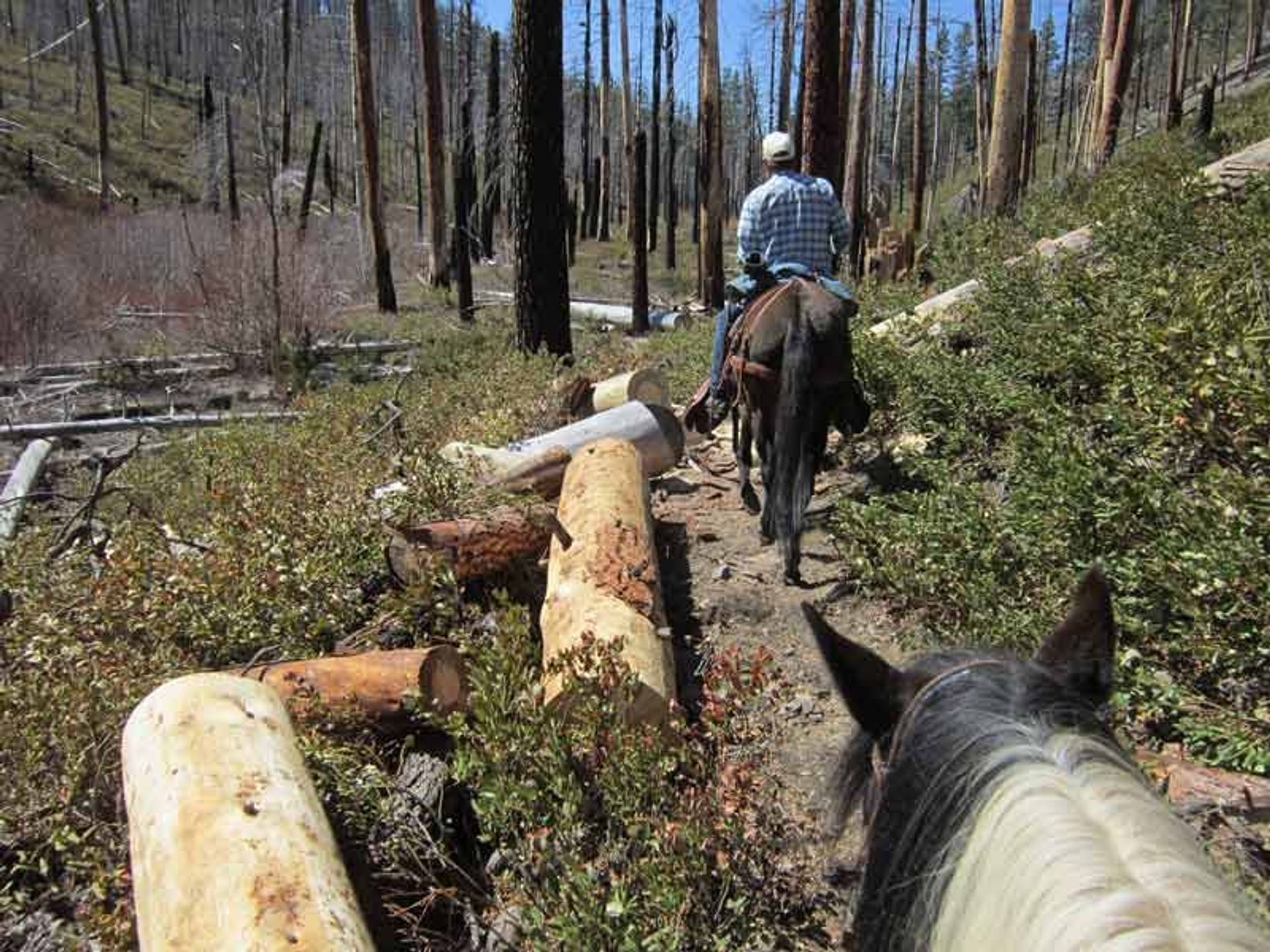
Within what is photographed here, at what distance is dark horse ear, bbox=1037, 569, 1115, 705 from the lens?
170 cm

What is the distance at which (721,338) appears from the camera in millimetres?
6703

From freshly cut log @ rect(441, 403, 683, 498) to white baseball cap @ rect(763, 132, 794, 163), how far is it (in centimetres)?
209

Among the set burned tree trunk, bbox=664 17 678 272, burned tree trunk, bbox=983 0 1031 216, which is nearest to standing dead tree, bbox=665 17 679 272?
burned tree trunk, bbox=664 17 678 272

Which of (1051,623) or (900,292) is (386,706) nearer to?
(1051,623)

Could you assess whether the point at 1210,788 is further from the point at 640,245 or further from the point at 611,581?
the point at 640,245

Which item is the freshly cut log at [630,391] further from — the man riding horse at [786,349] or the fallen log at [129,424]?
the fallen log at [129,424]

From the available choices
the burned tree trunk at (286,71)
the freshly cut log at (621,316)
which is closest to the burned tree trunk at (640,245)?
the freshly cut log at (621,316)

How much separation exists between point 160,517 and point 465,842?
3872mm

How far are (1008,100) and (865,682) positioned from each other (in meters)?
13.8

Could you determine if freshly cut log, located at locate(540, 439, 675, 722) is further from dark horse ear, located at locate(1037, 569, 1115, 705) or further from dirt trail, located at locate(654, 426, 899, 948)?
dark horse ear, located at locate(1037, 569, 1115, 705)

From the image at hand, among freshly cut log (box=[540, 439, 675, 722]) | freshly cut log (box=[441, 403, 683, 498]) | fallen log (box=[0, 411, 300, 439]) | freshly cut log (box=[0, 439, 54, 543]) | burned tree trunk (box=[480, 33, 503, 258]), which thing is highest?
burned tree trunk (box=[480, 33, 503, 258])

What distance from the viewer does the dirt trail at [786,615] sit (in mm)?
3262

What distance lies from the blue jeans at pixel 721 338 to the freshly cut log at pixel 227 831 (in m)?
4.11

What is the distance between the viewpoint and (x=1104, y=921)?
43.8 inches
